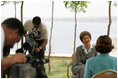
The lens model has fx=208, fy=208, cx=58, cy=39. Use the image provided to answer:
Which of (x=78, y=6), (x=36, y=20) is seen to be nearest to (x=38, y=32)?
(x=36, y=20)

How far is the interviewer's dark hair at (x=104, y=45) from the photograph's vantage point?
83.3 inches

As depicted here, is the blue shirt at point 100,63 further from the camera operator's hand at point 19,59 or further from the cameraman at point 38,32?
the cameraman at point 38,32

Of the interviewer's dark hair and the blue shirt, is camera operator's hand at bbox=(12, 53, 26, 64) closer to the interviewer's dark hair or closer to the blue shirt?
the blue shirt

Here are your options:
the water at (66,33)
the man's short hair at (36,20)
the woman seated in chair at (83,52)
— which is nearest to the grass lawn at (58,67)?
the water at (66,33)

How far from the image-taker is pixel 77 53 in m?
3.01

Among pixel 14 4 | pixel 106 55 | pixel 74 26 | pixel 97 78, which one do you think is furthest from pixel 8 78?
pixel 74 26

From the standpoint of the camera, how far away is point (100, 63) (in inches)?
83.0

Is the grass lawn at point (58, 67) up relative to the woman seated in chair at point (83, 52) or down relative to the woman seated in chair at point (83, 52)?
down

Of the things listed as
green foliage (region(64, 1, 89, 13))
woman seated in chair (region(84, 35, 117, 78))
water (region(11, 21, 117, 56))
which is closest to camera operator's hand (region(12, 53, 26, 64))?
woman seated in chair (region(84, 35, 117, 78))

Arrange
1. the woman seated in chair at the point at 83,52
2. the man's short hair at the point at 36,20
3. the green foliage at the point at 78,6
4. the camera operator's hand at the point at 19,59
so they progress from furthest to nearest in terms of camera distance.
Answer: the green foliage at the point at 78,6
the man's short hair at the point at 36,20
the woman seated in chair at the point at 83,52
the camera operator's hand at the point at 19,59

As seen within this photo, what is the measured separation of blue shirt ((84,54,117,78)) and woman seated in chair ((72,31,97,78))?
2.75ft

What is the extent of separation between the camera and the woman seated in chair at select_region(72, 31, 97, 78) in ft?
9.78

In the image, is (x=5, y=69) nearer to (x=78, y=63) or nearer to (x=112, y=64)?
(x=112, y=64)

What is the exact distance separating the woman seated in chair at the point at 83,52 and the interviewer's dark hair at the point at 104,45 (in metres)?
0.82
